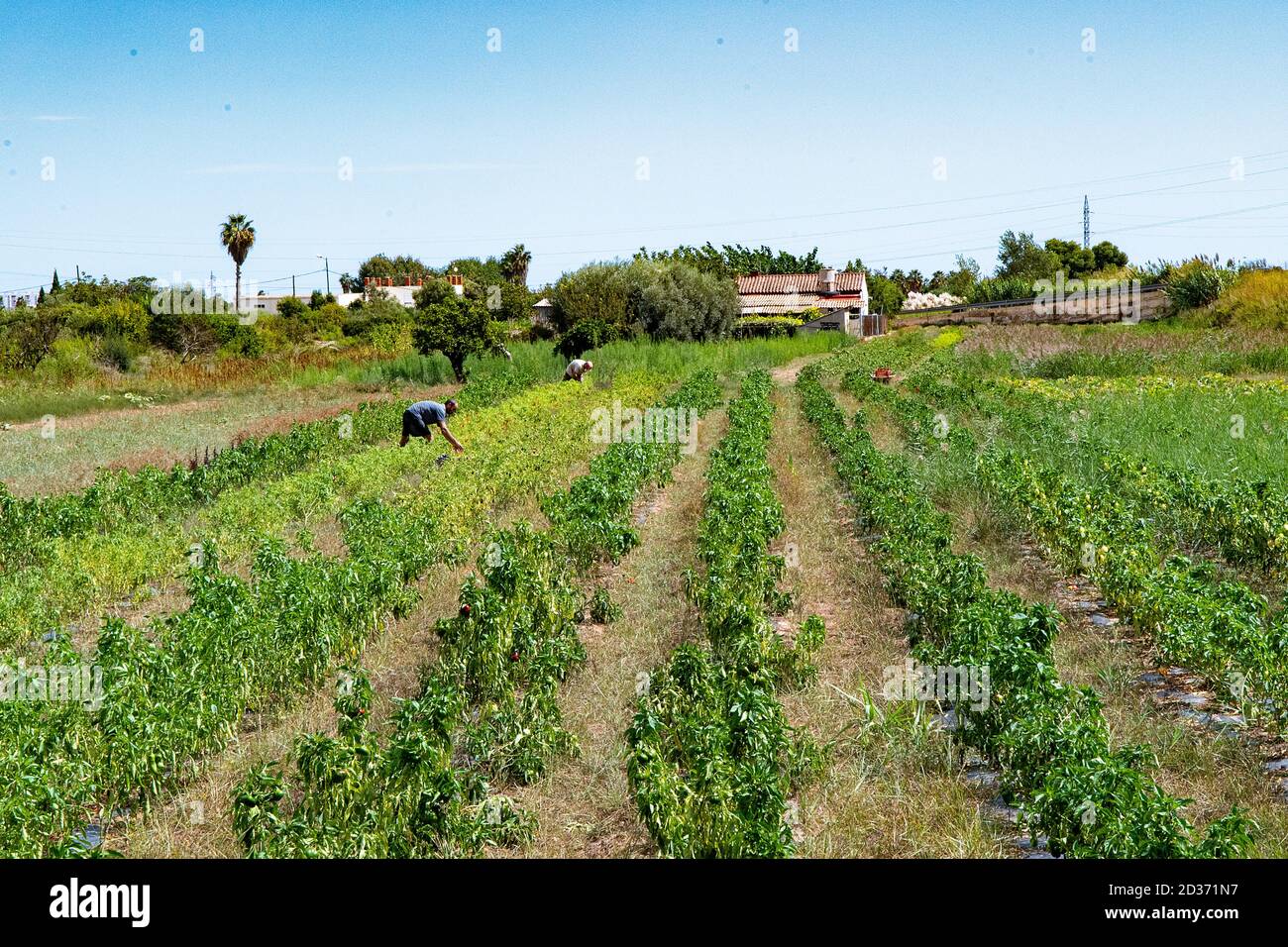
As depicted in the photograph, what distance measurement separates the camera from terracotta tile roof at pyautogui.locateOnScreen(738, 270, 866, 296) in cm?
7181

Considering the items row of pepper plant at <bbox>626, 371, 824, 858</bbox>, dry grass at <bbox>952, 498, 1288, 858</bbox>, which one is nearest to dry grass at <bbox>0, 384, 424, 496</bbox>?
row of pepper plant at <bbox>626, 371, 824, 858</bbox>

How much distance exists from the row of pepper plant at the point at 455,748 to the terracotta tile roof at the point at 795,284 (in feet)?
210

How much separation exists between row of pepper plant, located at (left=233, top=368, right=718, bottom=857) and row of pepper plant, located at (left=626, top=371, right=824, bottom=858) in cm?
74

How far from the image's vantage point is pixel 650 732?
5.58 meters

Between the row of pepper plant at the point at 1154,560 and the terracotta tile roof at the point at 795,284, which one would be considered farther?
the terracotta tile roof at the point at 795,284

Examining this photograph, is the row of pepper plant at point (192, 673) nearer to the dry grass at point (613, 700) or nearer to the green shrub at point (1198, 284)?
the dry grass at point (613, 700)

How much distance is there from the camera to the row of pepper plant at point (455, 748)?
509 centimetres

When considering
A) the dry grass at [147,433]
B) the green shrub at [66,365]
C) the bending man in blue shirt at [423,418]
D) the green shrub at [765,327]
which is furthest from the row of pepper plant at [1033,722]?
the green shrub at [765,327]

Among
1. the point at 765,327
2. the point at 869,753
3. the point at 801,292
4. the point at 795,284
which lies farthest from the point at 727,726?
the point at 795,284

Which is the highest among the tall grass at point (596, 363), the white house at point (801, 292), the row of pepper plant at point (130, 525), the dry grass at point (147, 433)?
the white house at point (801, 292)

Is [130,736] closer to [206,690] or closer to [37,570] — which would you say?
[206,690]

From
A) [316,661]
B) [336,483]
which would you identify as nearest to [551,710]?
[316,661]

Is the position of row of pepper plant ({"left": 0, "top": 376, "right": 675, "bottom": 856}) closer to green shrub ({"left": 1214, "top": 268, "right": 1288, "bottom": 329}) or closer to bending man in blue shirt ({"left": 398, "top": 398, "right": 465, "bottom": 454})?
bending man in blue shirt ({"left": 398, "top": 398, "right": 465, "bottom": 454})

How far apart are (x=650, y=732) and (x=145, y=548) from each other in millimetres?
7683
